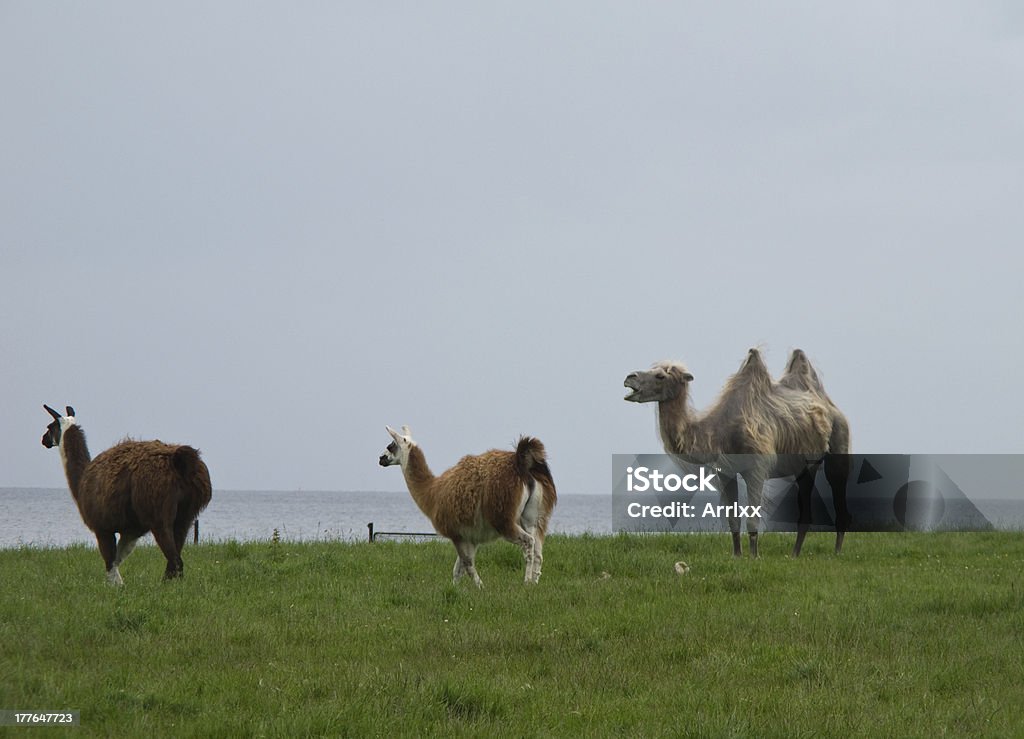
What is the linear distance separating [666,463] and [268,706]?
1320cm

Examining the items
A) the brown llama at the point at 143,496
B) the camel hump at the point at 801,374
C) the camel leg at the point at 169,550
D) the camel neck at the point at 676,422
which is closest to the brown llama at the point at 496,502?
the brown llama at the point at 143,496

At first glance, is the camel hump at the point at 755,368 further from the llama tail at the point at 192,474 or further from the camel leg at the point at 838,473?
the llama tail at the point at 192,474

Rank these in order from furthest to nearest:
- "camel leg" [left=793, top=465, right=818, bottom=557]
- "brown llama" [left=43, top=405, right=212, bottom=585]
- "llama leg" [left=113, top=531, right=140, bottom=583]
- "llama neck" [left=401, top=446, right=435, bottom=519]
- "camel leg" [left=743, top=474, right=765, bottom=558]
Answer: "camel leg" [left=793, top=465, right=818, bottom=557], "camel leg" [left=743, top=474, right=765, bottom=558], "llama neck" [left=401, top=446, right=435, bottom=519], "llama leg" [left=113, top=531, right=140, bottom=583], "brown llama" [left=43, top=405, right=212, bottom=585]

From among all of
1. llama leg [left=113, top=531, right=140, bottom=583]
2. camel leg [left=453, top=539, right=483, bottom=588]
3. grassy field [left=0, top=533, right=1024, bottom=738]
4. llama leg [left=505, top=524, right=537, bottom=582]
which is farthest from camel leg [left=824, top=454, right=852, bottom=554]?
llama leg [left=113, top=531, right=140, bottom=583]

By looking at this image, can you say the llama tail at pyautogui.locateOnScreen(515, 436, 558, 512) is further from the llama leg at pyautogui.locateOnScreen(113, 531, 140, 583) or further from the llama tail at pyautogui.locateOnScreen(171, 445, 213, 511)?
the llama leg at pyautogui.locateOnScreen(113, 531, 140, 583)

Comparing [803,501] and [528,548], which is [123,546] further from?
[803,501]

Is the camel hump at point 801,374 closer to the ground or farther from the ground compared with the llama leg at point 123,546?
farther from the ground

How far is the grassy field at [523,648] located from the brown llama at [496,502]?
57cm

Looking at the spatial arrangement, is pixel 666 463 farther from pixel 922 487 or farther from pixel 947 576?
pixel 922 487

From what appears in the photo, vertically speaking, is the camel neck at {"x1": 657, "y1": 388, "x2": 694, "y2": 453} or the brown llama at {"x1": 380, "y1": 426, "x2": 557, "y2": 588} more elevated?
the camel neck at {"x1": 657, "y1": 388, "x2": 694, "y2": 453}

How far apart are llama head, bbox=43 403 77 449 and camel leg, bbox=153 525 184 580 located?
250cm

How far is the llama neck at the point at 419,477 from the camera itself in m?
14.3

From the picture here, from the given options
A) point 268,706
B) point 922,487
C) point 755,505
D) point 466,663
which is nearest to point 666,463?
point 755,505

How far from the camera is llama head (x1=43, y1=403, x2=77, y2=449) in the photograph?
14.7 metres
